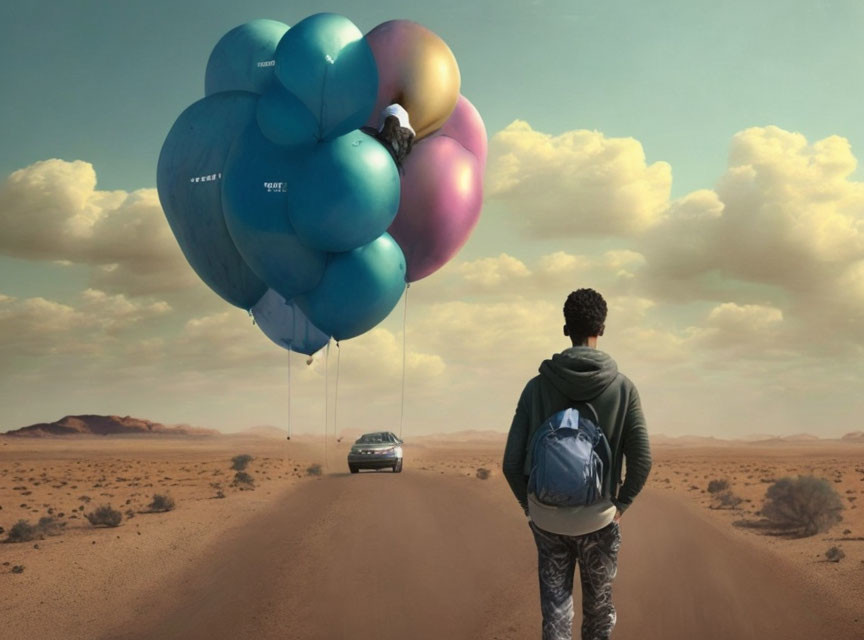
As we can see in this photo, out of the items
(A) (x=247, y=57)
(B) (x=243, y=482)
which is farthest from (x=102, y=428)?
(A) (x=247, y=57)

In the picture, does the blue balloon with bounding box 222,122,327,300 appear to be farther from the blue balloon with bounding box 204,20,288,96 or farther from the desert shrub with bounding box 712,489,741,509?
the desert shrub with bounding box 712,489,741,509

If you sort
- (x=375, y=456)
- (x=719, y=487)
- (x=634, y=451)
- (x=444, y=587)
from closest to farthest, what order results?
(x=634, y=451) → (x=444, y=587) → (x=719, y=487) → (x=375, y=456)

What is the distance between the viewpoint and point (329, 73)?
977 cm

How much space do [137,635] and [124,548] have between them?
6471mm

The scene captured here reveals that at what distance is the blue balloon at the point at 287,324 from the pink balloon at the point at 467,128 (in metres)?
3.08

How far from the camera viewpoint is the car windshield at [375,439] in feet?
A: 94.5

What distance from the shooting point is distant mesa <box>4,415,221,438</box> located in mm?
149875

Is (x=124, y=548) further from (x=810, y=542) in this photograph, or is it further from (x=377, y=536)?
(x=810, y=542)

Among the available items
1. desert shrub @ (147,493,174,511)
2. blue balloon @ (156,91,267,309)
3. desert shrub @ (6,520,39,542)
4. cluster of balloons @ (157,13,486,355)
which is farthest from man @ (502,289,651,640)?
desert shrub @ (147,493,174,511)

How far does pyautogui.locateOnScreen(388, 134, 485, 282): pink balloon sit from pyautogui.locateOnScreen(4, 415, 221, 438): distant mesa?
151641 mm

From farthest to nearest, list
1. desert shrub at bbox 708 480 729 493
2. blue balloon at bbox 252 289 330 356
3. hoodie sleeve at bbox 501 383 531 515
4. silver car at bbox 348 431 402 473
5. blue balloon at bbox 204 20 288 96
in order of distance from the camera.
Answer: silver car at bbox 348 431 402 473, desert shrub at bbox 708 480 729 493, blue balloon at bbox 252 289 330 356, blue balloon at bbox 204 20 288 96, hoodie sleeve at bbox 501 383 531 515

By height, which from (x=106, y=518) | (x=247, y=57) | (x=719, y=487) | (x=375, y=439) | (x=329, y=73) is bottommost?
(x=106, y=518)

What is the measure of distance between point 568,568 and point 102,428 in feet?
544

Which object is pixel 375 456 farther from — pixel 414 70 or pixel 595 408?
pixel 595 408
